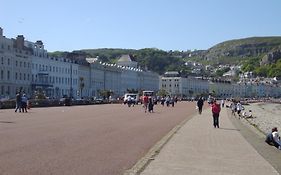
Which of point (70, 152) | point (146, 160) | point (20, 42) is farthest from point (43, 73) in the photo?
point (146, 160)

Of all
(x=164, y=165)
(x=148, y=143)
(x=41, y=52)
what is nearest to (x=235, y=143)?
(x=148, y=143)

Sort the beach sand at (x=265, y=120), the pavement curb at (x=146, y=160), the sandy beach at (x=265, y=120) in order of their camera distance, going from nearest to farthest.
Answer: the pavement curb at (x=146, y=160) → the beach sand at (x=265, y=120) → the sandy beach at (x=265, y=120)

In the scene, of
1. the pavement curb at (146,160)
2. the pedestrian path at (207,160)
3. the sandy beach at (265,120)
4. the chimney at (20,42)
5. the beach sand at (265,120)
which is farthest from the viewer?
the chimney at (20,42)

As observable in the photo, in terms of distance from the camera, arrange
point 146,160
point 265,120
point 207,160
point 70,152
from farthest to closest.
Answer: point 265,120 → point 70,152 → point 207,160 → point 146,160

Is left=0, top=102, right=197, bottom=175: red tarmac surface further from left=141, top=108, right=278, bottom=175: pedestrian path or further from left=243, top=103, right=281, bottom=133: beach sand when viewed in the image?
left=243, top=103, right=281, bottom=133: beach sand

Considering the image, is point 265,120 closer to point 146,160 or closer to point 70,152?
point 70,152

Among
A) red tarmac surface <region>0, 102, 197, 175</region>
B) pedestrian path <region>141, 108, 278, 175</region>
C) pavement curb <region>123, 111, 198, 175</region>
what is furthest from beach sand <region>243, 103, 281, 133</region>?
pavement curb <region>123, 111, 198, 175</region>

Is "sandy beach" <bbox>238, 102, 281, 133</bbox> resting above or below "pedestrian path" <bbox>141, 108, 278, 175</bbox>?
below

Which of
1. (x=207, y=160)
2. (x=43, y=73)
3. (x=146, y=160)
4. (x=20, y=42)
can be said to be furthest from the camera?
(x=43, y=73)

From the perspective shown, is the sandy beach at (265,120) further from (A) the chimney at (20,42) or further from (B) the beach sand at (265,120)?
(A) the chimney at (20,42)

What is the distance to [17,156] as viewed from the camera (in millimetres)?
13828

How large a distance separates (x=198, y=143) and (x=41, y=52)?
9875 centimetres

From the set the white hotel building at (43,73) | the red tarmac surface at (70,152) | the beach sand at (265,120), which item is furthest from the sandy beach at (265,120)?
the white hotel building at (43,73)

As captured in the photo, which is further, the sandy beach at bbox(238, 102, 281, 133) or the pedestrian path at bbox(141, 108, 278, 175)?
the sandy beach at bbox(238, 102, 281, 133)
